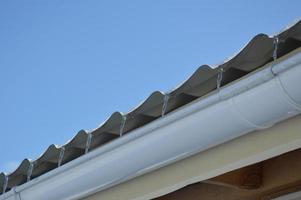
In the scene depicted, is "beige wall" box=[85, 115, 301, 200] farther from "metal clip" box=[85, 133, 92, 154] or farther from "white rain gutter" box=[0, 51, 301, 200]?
"metal clip" box=[85, 133, 92, 154]

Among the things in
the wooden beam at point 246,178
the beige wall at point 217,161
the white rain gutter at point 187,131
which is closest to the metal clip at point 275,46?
the white rain gutter at point 187,131

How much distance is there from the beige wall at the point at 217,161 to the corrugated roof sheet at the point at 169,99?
0.30 metres

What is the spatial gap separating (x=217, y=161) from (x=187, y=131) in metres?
0.25

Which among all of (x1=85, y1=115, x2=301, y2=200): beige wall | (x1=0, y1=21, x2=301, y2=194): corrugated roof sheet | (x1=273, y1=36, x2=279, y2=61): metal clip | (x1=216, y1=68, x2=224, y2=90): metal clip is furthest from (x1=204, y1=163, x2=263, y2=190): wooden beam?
(x1=273, y1=36, x2=279, y2=61): metal clip

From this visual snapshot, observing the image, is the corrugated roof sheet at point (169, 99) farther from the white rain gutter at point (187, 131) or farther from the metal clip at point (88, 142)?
the white rain gutter at point (187, 131)

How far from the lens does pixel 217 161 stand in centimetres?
275

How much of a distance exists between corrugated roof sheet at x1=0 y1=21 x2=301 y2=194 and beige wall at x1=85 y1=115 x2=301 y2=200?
0.97ft

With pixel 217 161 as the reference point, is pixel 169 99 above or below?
above

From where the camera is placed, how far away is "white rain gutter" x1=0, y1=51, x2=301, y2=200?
2316 millimetres

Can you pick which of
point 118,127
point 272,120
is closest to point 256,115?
point 272,120

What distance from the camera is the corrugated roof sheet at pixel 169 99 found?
253 cm

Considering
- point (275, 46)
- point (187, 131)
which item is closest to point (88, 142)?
point (187, 131)

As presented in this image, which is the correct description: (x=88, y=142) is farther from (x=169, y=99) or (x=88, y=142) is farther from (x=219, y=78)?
(x=219, y=78)

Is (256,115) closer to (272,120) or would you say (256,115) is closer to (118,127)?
(272,120)
